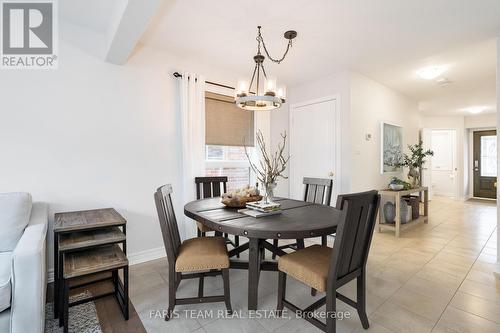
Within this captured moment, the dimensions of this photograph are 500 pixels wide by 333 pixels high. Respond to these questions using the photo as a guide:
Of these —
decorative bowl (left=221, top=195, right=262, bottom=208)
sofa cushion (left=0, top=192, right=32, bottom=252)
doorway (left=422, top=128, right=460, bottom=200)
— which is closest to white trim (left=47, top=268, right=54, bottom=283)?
Answer: sofa cushion (left=0, top=192, right=32, bottom=252)

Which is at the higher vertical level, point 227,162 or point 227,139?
point 227,139

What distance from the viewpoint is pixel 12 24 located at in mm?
2201

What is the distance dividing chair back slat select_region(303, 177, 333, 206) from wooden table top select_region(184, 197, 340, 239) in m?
0.47

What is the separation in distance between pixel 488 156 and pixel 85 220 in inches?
393

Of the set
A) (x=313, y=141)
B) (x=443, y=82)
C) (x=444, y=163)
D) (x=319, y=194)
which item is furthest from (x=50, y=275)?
(x=444, y=163)

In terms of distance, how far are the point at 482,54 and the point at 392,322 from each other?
3.50 metres

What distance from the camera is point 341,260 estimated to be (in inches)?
58.3

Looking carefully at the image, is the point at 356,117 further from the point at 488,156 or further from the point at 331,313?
the point at 488,156

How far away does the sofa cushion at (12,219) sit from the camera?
5.88ft

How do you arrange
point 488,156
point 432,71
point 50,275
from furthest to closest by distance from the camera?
point 488,156
point 432,71
point 50,275

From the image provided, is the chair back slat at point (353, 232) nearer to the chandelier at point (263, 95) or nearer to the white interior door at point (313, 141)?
the chandelier at point (263, 95)

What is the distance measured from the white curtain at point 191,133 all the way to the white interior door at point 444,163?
303 inches

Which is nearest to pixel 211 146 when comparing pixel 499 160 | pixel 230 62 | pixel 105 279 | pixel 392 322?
pixel 230 62

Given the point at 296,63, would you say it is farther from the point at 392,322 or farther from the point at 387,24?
the point at 392,322
